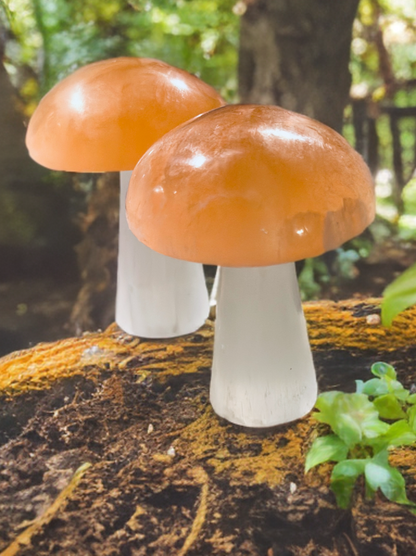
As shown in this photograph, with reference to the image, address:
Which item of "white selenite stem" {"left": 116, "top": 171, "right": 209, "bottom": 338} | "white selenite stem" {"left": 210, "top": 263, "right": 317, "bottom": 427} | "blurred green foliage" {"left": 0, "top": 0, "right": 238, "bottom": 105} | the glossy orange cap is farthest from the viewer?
"blurred green foliage" {"left": 0, "top": 0, "right": 238, "bottom": 105}

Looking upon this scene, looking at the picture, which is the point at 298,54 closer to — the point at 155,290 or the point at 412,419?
the point at 155,290

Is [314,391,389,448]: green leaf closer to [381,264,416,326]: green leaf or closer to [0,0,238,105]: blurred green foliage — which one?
[381,264,416,326]: green leaf

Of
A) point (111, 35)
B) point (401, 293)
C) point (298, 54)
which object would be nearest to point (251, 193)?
point (401, 293)

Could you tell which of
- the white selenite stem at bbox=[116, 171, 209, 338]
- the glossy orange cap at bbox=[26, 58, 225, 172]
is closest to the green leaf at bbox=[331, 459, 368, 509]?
the white selenite stem at bbox=[116, 171, 209, 338]

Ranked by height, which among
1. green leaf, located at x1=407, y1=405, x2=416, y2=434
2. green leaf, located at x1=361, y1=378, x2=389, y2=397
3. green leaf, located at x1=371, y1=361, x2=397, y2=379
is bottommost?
green leaf, located at x1=407, y1=405, x2=416, y2=434

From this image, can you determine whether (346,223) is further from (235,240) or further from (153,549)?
(153,549)

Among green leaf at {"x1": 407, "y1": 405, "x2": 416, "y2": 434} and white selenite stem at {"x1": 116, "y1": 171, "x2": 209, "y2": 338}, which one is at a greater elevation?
white selenite stem at {"x1": 116, "y1": 171, "x2": 209, "y2": 338}

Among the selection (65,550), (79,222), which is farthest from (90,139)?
(79,222)
